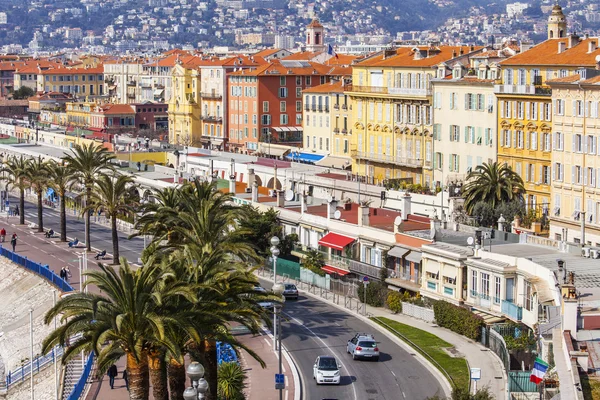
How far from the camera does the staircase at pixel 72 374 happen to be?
171ft

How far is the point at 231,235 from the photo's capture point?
54531mm

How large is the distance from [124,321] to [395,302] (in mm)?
24224

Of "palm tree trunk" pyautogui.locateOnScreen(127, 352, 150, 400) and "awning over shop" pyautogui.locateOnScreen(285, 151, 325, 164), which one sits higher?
"awning over shop" pyautogui.locateOnScreen(285, 151, 325, 164)

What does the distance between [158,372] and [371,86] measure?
2595 inches

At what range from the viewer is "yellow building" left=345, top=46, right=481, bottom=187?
9488cm

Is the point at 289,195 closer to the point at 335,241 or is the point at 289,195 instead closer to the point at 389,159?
the point at 335,241

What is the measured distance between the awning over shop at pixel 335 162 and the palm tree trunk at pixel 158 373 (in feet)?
229

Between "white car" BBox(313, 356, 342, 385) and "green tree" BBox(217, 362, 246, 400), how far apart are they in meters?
2.84

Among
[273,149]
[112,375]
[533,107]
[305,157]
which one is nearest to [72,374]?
[112,375]

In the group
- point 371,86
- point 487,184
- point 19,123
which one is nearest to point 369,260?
point 487,184

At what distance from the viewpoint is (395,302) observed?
59.3 metres

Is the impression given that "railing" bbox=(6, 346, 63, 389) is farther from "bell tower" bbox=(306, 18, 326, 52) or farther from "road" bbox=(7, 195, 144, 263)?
"bell tower" bbox=(306, 18, 326, 52)

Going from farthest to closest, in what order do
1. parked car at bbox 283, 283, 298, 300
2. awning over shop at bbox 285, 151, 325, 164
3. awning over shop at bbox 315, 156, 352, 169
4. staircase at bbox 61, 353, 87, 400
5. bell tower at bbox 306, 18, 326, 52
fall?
bell tower at bbox 306, 18, 326, 52 → awning over shop at bbox 285, 151, 325, 164 → awning over shop at bbox 315, 156, 352, 169 → parked car at bbox 283, 283, 298, 300 → staircase at bbox 61, 353, 87, 400

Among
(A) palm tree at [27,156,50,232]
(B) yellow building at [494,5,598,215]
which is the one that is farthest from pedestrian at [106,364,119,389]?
(A) palm tree at [27,156,50,232]
